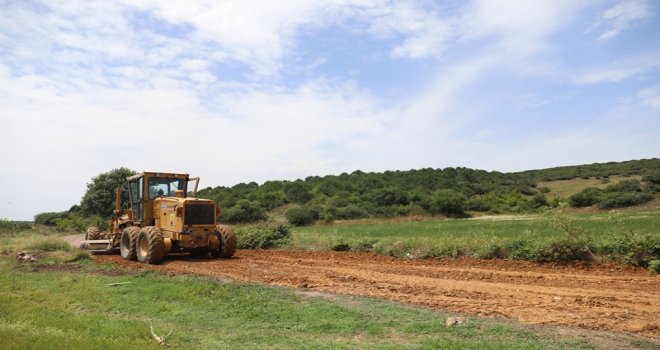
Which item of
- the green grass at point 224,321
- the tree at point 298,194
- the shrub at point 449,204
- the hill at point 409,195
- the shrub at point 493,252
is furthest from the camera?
the tree at point 298,194

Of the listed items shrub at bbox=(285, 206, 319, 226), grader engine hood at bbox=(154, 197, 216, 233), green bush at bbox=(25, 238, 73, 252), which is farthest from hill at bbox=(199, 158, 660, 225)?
grader engine hood at bbox=(154, 197, 216, 233)

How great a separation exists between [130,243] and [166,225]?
1.43 m

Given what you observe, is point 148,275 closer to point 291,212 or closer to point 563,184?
point 291,212

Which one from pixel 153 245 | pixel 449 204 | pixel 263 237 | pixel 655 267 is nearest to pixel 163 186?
pixel 153 245

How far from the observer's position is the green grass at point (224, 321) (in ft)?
22.5

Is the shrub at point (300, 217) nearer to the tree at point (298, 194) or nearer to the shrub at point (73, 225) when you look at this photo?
the tree at point (298, 194)

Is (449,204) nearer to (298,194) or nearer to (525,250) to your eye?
(298,194)

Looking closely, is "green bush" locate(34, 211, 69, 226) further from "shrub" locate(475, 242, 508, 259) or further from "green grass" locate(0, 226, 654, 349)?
"shrub" locate(475, 242, 508, 259)

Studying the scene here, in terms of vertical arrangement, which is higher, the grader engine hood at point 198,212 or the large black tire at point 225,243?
the grader engine hood at point 198,212

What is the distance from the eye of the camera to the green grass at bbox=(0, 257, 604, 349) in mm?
6867

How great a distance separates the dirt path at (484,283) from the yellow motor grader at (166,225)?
0.57 metres

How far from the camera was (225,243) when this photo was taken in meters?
→ 17.8

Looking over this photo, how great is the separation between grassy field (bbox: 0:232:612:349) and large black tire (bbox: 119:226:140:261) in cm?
522

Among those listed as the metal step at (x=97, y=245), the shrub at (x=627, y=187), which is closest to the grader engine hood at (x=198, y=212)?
the metal step at (x=97, y=245)
